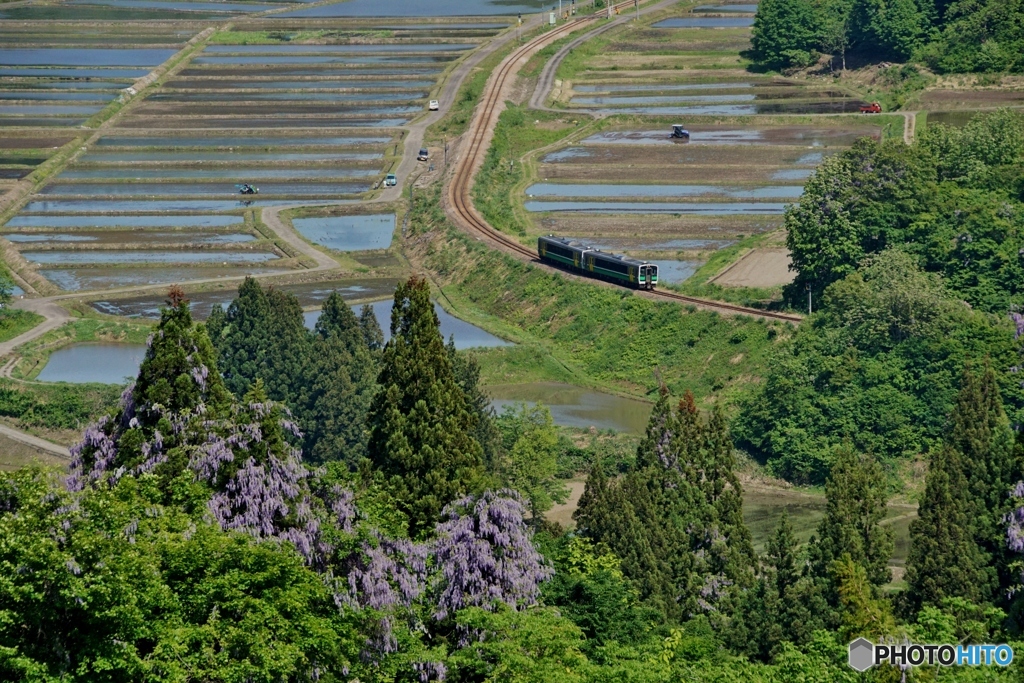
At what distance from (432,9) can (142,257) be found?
92.4m

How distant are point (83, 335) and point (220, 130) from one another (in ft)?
160

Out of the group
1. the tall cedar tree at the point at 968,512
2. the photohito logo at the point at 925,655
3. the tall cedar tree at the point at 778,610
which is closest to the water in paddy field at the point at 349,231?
→ the tall cedar tree at the point at 968,512

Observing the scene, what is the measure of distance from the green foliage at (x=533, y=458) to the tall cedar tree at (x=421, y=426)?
13.8 metres

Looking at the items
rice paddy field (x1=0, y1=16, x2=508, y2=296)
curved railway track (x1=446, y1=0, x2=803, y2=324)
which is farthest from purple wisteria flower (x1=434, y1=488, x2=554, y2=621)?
rice paddy field (x1=0, y1=16, x2=508, y2=296)

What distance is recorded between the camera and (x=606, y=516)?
4991cm

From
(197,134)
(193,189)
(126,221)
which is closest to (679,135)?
(193,189)

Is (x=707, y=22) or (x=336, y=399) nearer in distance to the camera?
(x=336, y=399)

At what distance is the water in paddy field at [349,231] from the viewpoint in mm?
111000

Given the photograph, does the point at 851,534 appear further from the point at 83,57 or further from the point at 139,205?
the point at 83,57

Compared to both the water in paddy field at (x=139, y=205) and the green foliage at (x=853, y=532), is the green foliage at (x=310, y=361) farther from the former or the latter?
the water in paddy field at (x=139, y=205)

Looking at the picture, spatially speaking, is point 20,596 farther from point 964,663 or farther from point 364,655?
point 964,663

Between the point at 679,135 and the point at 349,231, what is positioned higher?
the point at 679,135

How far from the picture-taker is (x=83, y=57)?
167125 millimetres

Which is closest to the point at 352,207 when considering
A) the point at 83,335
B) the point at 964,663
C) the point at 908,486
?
the point at 83,335
